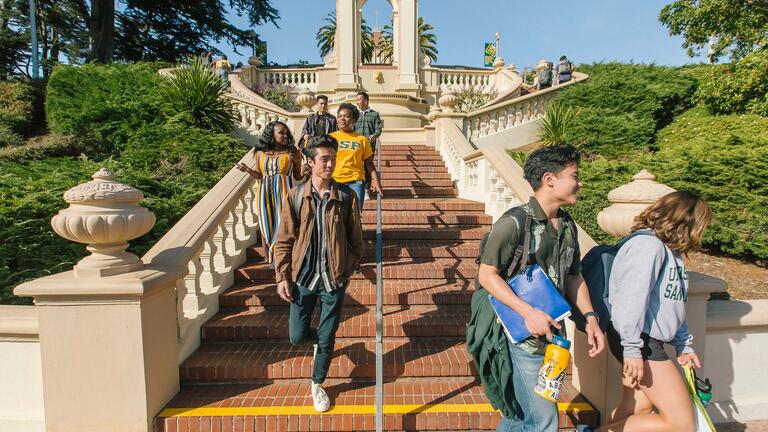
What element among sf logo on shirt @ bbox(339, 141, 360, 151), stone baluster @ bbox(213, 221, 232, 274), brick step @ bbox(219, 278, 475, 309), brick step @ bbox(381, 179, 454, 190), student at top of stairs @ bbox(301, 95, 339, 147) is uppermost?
student at top of stairs @ bbox(301, 95, 339, 147)

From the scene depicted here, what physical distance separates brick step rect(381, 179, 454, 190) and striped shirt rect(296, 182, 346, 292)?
4535 millimetres

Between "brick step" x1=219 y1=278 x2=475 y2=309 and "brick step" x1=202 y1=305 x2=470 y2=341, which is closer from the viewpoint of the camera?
"brick step" x1=202 y1=305 x2=470 y2=341

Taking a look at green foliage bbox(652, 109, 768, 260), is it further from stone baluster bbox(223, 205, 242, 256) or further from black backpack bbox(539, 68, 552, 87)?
black backpack bbox(539, 68, 552, 87)

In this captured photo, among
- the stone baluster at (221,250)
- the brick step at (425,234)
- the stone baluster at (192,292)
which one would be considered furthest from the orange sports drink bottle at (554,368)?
the brick step at (425,234)

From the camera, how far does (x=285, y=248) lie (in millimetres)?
2557

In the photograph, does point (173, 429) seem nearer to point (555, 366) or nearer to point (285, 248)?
point (285, 248)

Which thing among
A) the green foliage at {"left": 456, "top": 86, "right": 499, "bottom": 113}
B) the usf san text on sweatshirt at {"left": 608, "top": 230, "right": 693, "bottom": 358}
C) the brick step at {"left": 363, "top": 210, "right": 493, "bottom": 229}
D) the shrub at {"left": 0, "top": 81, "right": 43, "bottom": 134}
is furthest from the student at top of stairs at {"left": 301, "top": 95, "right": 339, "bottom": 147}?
the green foliage at {"left": 456, "top": 86, "right": 499, "bottom": 113}

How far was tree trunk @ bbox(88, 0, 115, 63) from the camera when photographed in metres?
18.2

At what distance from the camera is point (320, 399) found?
8.81ft

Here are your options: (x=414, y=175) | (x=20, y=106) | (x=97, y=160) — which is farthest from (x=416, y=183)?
(x=20, y=106)

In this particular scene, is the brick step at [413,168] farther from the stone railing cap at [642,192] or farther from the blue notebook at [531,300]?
the blue notebook at [531,300]

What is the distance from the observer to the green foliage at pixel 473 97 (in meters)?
15.6

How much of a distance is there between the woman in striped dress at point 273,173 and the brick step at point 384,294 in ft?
1.20

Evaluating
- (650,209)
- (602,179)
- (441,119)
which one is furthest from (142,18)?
(650,209)
